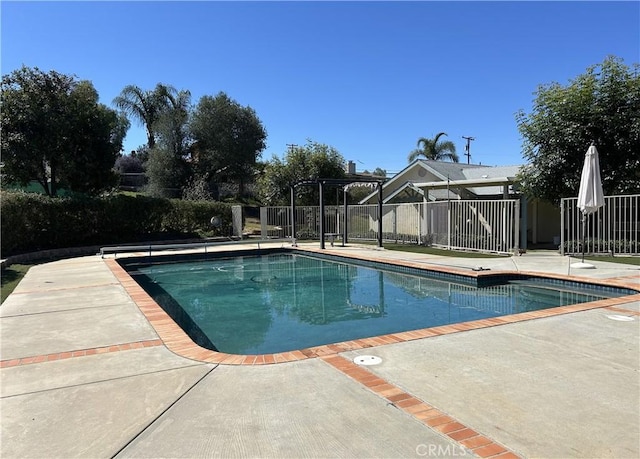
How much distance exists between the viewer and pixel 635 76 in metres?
14.5

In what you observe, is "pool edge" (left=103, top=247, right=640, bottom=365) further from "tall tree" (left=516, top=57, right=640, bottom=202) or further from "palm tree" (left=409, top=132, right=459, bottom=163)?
"palm tree" (left=409, top=132, right=459, bottom=163)

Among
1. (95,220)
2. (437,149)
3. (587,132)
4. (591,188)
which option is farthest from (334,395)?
(437,149)

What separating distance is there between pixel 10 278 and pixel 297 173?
58.9ft

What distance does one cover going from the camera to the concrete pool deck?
2.65 metres

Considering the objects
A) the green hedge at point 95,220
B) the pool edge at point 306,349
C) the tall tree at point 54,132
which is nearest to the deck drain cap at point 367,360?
the pool edge at point 306,349

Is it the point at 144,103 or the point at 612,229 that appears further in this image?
the point at 144,103

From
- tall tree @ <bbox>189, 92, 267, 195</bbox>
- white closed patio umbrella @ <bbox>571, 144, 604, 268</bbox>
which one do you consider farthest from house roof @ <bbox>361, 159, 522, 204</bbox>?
tall tree @ <bbox>189, 92, 267, 195</bbox>

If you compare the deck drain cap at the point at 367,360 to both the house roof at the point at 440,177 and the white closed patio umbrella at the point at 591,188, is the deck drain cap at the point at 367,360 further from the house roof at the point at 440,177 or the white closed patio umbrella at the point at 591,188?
the house roof at the point at 440,177

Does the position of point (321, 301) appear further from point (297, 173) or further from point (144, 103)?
point (144, 103)

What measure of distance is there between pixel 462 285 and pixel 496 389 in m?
6.92

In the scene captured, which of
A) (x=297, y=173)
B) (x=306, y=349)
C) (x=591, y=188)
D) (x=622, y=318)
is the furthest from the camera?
(x=297, y=173)

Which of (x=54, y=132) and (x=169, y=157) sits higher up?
(x=169, y=157)

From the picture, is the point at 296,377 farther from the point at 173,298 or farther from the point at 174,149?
the point at 174,149

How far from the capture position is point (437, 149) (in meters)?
37.2
